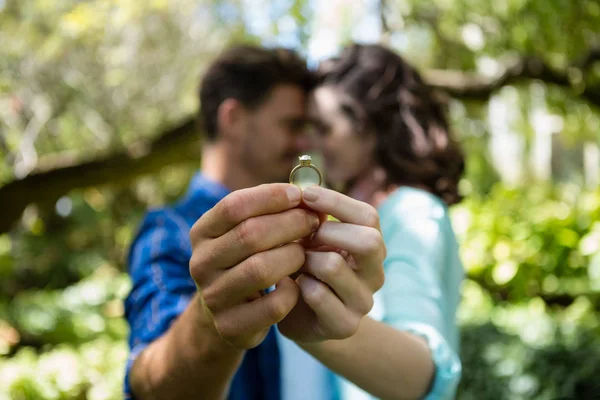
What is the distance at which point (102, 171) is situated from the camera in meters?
5.22

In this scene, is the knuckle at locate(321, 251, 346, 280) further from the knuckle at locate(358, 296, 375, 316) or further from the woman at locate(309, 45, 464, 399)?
the woman at locate(309, 45, 464, 399)

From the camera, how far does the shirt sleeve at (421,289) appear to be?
1.45 metres

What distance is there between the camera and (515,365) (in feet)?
12.4

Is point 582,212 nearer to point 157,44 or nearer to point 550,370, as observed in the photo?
point 550,370

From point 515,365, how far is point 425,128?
7.17 ft

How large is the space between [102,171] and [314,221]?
4.60 meters

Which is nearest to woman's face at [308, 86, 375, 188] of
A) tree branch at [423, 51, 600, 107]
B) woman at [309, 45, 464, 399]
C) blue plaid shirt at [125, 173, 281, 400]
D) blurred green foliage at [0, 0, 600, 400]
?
woman at [309, 45, 464, 399]

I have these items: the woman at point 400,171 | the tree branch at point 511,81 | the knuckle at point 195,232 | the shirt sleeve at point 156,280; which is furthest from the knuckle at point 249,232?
the tree branch at point 511,81

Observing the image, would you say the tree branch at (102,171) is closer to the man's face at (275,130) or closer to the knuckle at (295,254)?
the man's face at (275,130)

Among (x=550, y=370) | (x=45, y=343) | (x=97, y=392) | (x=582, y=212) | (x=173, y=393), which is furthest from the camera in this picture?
(x=45, y=343)

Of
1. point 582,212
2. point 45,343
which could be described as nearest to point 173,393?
point 582,212

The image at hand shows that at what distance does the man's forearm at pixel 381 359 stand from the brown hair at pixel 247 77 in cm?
180

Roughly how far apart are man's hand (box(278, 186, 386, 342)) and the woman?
0.46m

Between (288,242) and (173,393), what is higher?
(288,242)
